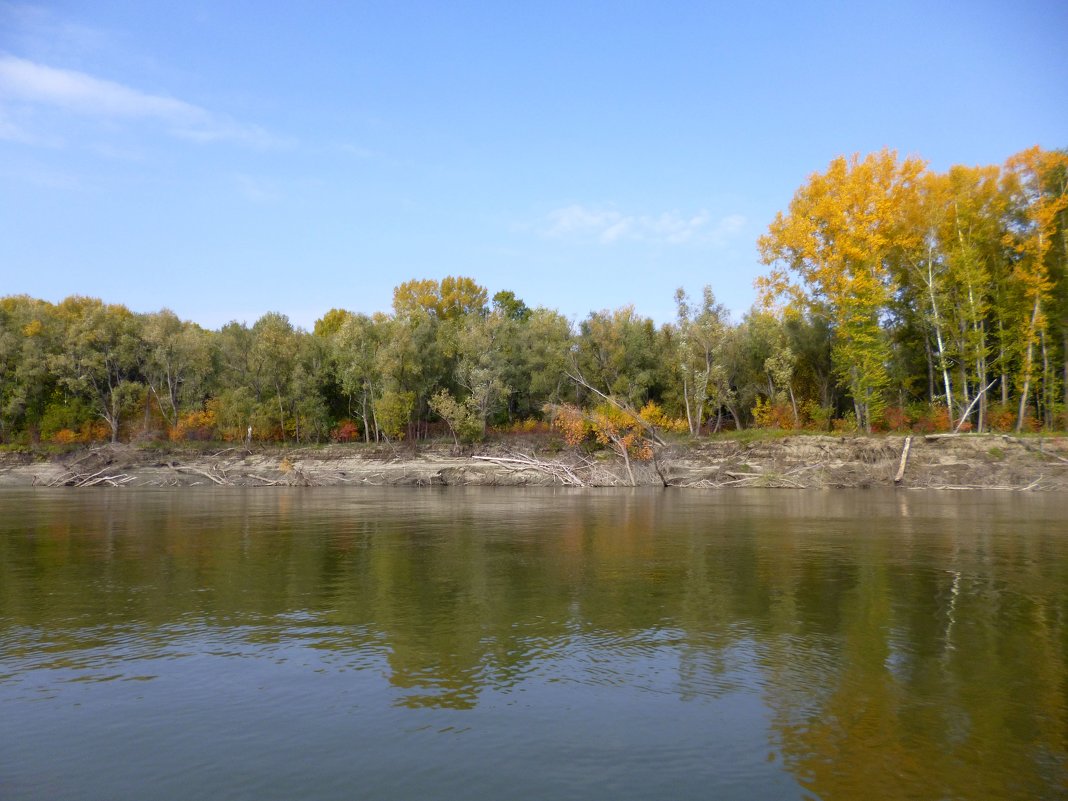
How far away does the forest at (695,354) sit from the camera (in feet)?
167

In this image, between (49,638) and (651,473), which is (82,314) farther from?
(49,638)

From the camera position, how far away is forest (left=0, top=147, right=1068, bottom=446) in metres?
50.8

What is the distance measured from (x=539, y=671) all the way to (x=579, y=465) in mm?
44046

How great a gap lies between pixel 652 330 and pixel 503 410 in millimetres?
17135

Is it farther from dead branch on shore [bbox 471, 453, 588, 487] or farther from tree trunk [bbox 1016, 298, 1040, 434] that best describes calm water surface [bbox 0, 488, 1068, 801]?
tree trunk [bbox 1016, 298, 1040, 434]

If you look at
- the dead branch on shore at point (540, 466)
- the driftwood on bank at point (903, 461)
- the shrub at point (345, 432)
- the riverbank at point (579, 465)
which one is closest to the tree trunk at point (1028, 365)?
the riverbank at point (579, 465)

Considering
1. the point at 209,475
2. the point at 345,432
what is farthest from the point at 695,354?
the point at 209,475

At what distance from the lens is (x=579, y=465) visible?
53.5m

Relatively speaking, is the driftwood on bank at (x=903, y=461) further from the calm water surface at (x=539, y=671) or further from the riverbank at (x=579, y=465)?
the calm water surface at (x=539, y=671)

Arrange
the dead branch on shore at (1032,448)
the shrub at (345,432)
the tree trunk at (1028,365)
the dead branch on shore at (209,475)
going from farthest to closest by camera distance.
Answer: the shrub at (345,432)
the dead branch on shore at (209,475)
the tree trunk at (1028,365)
the dead branch on shore at (1032,448)

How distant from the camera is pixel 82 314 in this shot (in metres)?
79.0

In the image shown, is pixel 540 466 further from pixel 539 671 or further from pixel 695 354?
pixel 539 671

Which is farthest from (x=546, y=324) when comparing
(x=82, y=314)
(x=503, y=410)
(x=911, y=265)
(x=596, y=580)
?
(x=596, y=580)

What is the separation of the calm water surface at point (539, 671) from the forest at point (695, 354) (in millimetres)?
35241
